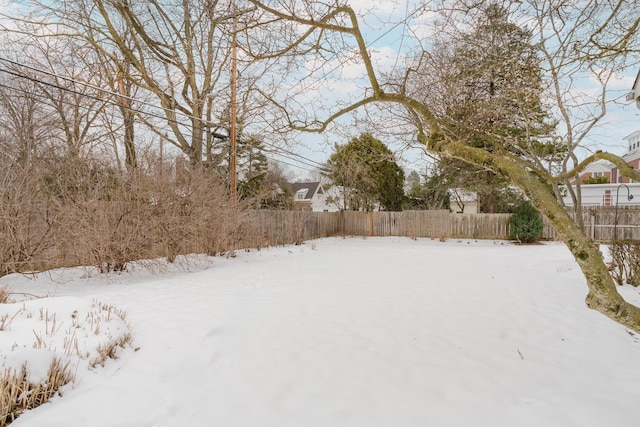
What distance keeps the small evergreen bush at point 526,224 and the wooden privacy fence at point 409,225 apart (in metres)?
0.45

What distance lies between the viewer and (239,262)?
8523 mm

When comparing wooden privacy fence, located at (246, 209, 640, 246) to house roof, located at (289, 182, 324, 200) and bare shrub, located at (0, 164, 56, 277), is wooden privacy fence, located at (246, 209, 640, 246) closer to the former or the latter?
bare shrub, located at (0, 164, 56, 277)

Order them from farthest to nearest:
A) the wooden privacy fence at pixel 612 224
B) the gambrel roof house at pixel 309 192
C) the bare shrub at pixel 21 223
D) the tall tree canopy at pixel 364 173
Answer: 1. the gambrel roof house at pixel 309 192
2. the tall tree canopy at pixel 364 173
3. the wooden privacy fence at pixel 612 224
4. the bare shrub at pixel 21 223

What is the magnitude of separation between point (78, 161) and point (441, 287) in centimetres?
755

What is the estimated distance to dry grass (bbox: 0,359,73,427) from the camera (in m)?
2.05

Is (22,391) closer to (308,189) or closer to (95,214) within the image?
(95,214)

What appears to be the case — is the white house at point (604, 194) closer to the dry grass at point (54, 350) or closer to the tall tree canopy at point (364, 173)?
the tall tree canopy at point (364, 173)

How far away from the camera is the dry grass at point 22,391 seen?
6.71ft

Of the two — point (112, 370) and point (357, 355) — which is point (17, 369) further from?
point (357, 355)

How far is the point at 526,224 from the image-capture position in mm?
13773

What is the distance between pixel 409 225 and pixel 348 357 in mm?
13992

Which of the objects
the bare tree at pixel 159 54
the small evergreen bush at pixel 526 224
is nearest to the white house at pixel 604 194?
the small evergreen bush at pixel 526 224

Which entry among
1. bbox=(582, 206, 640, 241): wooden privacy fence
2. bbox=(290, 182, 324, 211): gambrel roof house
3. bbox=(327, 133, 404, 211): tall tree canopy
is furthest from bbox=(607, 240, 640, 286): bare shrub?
bbox=(290, 182, 324, 211): gambrel roof house

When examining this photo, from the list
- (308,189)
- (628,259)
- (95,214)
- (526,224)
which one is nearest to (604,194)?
(526,224)
